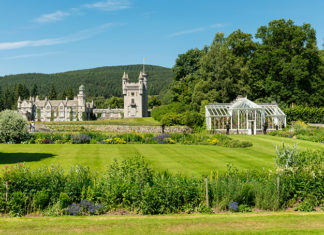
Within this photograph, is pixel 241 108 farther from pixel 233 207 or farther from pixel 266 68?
pixel 233 207

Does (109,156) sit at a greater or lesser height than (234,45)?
lesser

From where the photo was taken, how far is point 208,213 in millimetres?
8609

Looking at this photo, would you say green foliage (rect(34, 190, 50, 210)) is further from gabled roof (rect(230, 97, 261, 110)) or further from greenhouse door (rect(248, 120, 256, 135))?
gabled roof (rect(230, 97, 261, 110))

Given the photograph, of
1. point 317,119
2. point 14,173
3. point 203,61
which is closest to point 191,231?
point 14,173

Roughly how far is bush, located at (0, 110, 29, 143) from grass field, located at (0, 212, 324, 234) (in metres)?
16.4

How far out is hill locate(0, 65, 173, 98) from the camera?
525ft

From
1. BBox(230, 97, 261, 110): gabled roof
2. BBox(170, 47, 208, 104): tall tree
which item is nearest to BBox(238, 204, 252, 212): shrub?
BBox(230, 97, 261, 110): gabled roof

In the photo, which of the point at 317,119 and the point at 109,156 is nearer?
the point at 109,156

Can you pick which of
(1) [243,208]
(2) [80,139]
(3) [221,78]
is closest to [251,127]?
(3) [221,78]

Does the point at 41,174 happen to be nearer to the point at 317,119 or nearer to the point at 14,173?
the point at 14,173

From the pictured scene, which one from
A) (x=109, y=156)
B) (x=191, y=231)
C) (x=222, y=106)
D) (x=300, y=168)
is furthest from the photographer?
(x=222, y=106)

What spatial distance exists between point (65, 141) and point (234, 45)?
31952 millimetres

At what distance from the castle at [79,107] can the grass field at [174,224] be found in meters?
71.2

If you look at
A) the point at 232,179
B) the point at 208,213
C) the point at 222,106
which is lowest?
the point at 208,213
